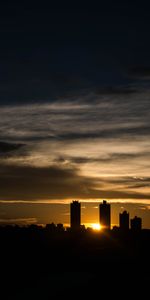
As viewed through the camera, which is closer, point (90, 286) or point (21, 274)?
point (90, 286)

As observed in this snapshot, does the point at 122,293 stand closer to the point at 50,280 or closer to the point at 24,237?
the point at 50,280

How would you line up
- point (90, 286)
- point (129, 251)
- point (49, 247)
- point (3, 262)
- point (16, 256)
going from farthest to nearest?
point (129, 251)
point (49, 247)
point (16, 256)
point (3, 262)
point (90, 286)

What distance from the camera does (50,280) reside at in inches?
3895

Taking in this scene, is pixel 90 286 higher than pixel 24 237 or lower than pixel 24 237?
lower

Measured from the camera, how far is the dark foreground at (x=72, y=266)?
8150 centimetres

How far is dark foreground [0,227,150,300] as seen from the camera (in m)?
81.5

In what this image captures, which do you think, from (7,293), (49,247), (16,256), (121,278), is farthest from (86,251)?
(7,293)

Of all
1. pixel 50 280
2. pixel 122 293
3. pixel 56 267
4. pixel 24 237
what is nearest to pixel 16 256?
pixel 56 267

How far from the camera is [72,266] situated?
116 m

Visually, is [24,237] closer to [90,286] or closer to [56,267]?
[56,267]

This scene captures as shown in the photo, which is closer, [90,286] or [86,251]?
[90,286]

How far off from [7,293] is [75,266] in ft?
117

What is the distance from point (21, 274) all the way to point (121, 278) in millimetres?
20890

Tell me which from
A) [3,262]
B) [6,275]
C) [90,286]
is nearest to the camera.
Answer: [90,286]
